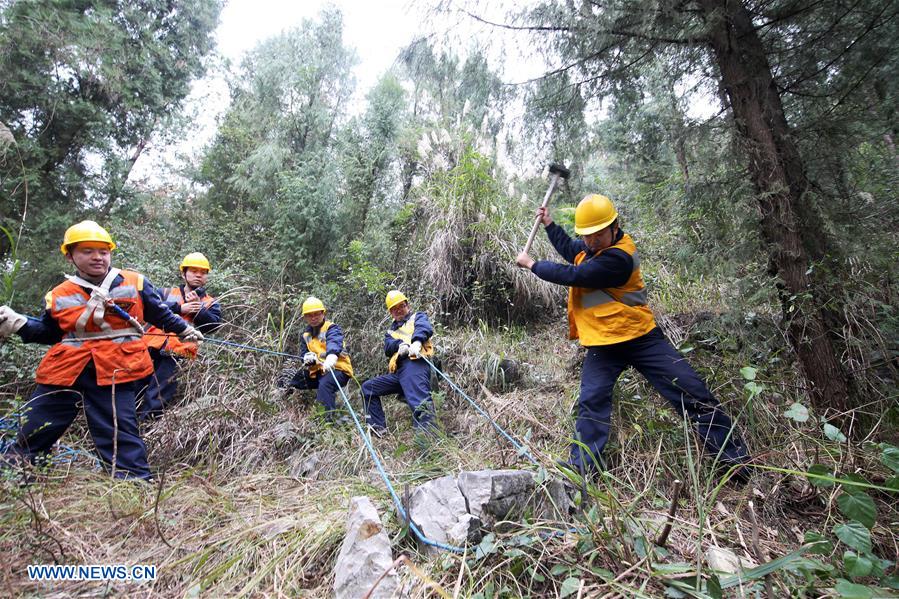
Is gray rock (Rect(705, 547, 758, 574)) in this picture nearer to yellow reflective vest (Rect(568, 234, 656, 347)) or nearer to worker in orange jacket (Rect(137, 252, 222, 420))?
yellow reflective vest (Rect(568, 234, 656, 347))

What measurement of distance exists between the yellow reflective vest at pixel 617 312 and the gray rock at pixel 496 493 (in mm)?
1095

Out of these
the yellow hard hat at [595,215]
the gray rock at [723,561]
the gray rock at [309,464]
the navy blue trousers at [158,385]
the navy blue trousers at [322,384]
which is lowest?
the gray rock at [723,561]

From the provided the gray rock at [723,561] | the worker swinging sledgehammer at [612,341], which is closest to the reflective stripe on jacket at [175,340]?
the worker swinging sledgehammer at [612,341]

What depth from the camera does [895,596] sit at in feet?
4.09

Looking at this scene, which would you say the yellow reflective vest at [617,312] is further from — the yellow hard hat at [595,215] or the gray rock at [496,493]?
the gray rock at [496,493]

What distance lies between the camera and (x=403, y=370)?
4.32 metres

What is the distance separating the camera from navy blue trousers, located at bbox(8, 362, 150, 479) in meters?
2.80

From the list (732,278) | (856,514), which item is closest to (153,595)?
(856,514)

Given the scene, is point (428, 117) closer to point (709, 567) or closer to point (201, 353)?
point (201, 353)

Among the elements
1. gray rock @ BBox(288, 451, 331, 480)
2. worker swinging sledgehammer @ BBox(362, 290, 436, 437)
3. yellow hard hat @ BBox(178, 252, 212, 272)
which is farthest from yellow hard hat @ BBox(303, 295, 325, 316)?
gray rock @ BBox(288, 451, 331, 480)

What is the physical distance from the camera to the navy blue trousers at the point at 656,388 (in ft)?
7.98

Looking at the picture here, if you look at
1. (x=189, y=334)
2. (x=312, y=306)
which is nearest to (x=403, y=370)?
(x=312, y=306)

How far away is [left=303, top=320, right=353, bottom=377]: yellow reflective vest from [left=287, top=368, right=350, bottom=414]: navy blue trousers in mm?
53

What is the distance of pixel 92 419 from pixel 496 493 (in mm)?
2781
